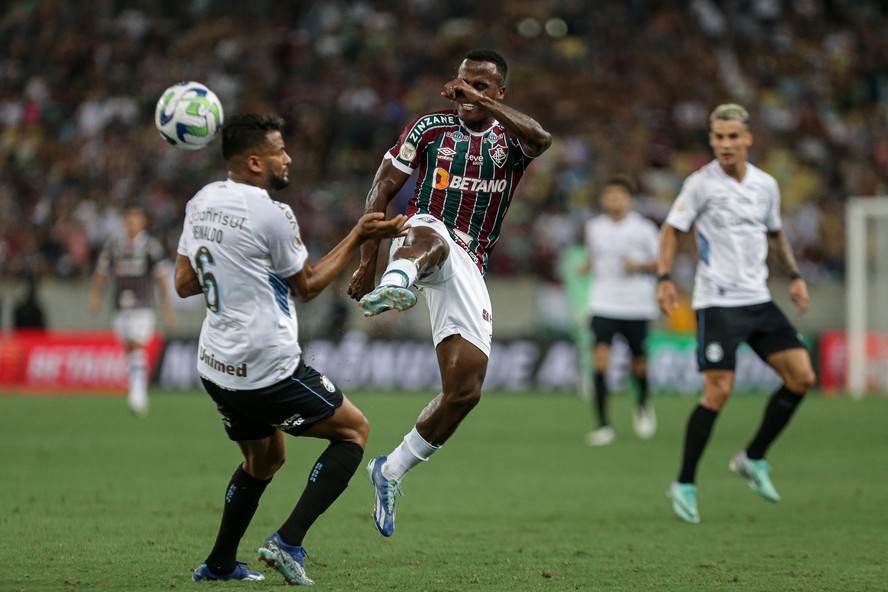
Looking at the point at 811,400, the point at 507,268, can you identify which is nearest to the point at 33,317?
the point at 507,268

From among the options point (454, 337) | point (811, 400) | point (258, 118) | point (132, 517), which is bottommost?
point (811, 400)

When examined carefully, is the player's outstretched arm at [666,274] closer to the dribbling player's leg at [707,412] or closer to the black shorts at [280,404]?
the dribbling player's leg at [707,412]

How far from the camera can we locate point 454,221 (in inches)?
282

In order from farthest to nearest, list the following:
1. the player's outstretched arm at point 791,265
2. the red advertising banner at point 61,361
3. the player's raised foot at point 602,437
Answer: the red advertising banner at point 61,361 < the player's raised foot at point 602,437 < the player's outstretched arm at point 791,265

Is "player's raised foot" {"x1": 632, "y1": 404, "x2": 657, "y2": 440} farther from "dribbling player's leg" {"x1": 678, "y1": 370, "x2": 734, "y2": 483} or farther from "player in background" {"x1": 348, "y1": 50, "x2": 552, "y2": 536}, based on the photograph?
"player in background" {"x1": 348, "y1": 50, "x2": 552, "y2": 536}

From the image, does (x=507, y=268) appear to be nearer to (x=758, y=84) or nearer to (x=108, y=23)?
(x=758, y=84)

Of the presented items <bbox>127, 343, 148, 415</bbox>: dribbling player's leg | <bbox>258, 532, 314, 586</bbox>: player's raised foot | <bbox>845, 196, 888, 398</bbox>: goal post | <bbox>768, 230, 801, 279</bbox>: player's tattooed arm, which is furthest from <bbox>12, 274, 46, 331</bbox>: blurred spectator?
→ <bbox>258, 532, 314, 586</bbox>: player's raised foot

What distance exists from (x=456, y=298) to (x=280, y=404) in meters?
1.51

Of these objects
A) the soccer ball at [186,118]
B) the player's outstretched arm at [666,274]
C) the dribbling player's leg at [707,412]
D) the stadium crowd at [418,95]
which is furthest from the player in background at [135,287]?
the soccer ball at [186,118]

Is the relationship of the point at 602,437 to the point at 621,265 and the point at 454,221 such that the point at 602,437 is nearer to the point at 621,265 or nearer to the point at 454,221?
the point at 621,265

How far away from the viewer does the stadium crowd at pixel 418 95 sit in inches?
946

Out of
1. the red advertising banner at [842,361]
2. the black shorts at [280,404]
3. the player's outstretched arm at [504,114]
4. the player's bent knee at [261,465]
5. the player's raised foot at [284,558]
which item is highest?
the player's outstretched arm at [504,114]

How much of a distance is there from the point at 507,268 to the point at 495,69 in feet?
52.3

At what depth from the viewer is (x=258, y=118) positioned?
19.4 feet
